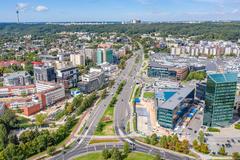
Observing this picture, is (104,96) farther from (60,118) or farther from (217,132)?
(217,132)

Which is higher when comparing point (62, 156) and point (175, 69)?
point (175, 69)

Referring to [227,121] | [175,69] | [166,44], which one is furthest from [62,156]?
[166,44]

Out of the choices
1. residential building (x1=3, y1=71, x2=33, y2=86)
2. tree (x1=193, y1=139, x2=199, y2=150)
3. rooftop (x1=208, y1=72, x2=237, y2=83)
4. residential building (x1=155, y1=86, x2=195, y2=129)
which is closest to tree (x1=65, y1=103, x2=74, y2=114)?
residential building (x1=155, y1=86, x2=195, y2=129)

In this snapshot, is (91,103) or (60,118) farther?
(91,103)

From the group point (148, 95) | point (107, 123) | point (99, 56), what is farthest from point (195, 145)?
point (99, 56)

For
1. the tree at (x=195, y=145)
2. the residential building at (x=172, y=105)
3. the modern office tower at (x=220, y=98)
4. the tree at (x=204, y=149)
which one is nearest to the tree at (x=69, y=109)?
the residential building at (x=172, y=105)

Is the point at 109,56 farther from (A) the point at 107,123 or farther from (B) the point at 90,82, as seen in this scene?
(A) the point at 107,123

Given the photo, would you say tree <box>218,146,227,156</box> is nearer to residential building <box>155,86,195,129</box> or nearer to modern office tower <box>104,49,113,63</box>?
residential building <box>155,86,195,129</box>

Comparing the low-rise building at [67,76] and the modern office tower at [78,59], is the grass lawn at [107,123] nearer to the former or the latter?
the low-rise building at [67,76]
